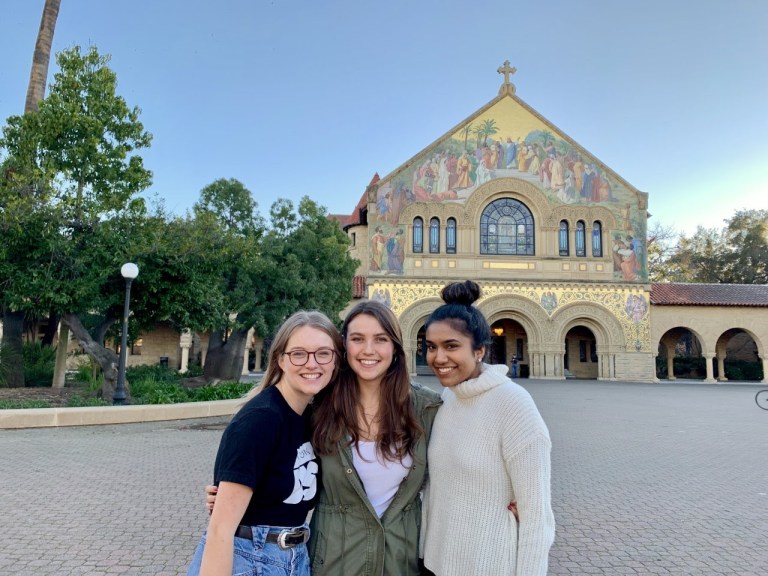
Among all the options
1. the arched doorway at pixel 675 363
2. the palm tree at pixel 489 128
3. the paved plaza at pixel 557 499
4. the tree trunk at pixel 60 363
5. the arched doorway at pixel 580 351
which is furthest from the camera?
the arched doorway at pixel 675 363

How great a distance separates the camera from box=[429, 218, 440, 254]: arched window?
28.5 m

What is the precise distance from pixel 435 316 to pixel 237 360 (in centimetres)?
2075

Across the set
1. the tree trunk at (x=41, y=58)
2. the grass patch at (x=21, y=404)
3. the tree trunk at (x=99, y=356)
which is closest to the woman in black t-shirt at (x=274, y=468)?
the grass patch at (x=21, y=404)

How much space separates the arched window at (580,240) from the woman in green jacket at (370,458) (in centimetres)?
2858

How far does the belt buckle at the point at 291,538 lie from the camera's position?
80.2 inches

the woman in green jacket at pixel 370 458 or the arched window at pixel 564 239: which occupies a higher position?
the arched window at pixel 564 239

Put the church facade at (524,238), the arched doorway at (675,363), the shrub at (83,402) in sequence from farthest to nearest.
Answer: the arched doorway at (675,363)
the church facade at (524,238)
the shrub at (83,402)

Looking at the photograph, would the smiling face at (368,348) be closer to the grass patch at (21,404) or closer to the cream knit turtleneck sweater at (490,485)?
the cream knit turtleneck sweater at (490,485)

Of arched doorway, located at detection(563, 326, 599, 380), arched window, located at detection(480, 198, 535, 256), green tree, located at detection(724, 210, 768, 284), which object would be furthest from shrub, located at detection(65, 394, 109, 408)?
green tree, located at detection(724, 210, 768, 284)

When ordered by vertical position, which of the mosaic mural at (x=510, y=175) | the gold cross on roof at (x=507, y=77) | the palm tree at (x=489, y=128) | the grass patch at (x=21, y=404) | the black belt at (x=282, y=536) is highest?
the gold cross on roof at (x=507, y=77)

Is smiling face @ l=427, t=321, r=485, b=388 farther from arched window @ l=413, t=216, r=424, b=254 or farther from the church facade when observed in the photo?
arched window @ l=413, t=216, r=424, b=254

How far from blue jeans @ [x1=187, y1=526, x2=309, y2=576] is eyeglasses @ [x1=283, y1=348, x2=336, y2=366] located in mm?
659

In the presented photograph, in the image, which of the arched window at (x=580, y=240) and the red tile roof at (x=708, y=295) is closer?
the red tile roof at (x=708, y=295)

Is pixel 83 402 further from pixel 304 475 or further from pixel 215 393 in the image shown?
pixel 304 475
